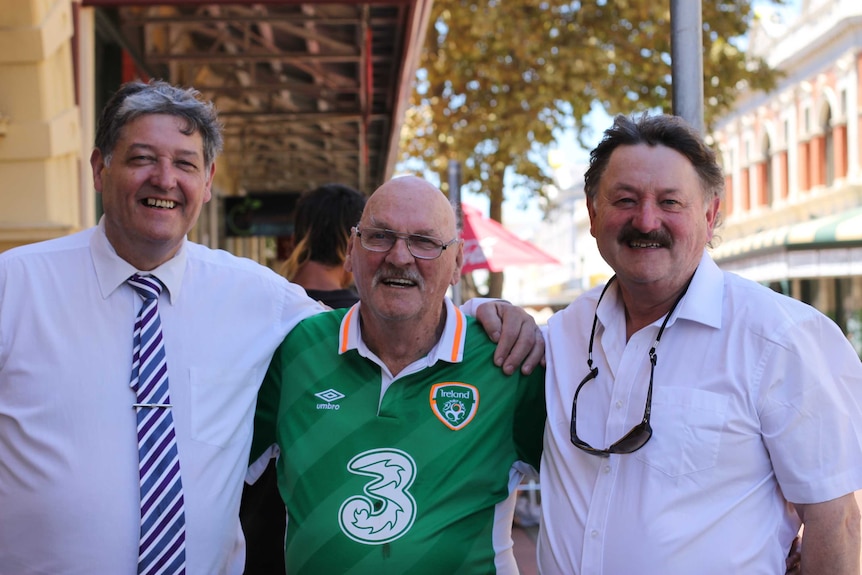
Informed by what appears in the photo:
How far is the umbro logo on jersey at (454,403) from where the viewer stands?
3.09 metres

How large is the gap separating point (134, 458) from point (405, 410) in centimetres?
80

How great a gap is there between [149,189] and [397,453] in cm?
106

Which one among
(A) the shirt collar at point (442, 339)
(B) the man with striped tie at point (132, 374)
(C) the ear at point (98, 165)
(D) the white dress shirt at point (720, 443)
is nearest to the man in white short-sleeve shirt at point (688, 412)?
(D) the white dress shirt at point (720, 443)

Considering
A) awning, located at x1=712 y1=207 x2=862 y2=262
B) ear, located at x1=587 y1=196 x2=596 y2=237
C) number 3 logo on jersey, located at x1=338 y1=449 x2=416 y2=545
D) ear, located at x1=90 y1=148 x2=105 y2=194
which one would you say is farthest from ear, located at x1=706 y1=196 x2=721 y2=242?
awning, located at x1=712 y1=207 x2=862 y2=262

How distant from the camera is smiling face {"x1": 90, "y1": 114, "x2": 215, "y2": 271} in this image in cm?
291

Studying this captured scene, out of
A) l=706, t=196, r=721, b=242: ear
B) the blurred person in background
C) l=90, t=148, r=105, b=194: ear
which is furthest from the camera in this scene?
the blurred person in background

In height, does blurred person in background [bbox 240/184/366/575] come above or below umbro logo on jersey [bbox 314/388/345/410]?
above

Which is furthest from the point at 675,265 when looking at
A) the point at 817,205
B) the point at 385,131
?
the point at 817,205

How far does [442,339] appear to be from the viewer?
320 cm

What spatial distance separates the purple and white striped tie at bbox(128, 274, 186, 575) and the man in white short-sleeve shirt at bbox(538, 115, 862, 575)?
1.03 meters

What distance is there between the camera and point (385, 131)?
1221 cm

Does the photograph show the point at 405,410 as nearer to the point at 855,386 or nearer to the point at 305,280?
the point at 855,386

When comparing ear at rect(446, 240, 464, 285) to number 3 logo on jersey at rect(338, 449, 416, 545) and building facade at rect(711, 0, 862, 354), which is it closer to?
number 3 logo on jersey at rect(338, 449, 416, 545)

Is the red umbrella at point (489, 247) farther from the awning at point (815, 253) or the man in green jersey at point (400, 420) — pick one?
the awning at point (815, 253)
